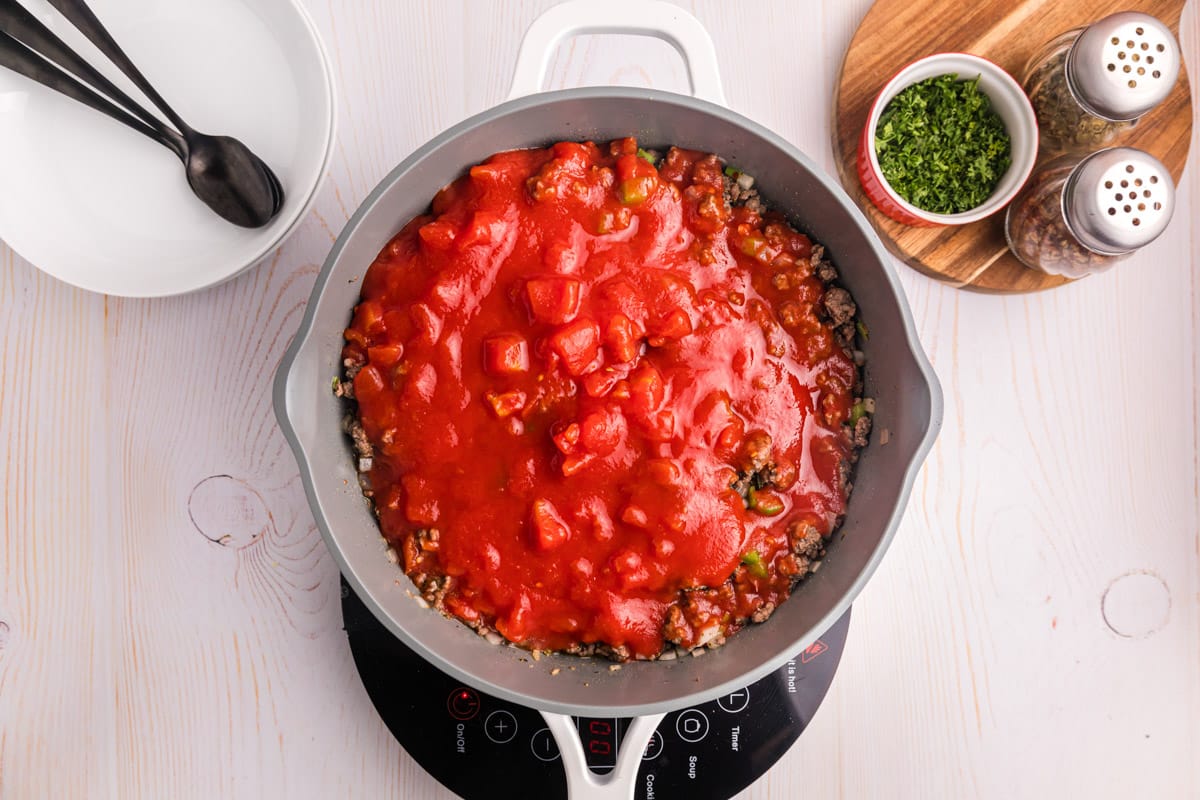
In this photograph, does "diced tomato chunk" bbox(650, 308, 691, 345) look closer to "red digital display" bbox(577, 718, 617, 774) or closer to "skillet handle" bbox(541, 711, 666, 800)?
"skillet handle" bbox(541, 711, 666, 800)

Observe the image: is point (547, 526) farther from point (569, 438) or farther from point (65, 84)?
point (65, 84)

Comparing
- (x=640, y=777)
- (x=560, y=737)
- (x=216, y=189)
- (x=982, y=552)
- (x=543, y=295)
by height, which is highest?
(x=216, y=189)

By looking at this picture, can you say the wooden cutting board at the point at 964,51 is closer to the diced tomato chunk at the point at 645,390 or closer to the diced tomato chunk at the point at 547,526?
the diced tomato chunk at the point at 645,390

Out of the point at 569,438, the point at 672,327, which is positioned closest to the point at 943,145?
the point at 672,327

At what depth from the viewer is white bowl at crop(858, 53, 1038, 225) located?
1.72 m

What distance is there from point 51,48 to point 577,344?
123 cm

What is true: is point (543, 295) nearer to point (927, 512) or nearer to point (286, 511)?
point (286, 511)

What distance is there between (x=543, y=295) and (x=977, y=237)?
1.07 meters

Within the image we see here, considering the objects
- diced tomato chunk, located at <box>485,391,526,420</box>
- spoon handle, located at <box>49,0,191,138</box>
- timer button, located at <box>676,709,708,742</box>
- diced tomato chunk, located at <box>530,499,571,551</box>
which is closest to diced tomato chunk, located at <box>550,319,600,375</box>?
diced tomato chunk, located at <box>485,391,526,420</box>

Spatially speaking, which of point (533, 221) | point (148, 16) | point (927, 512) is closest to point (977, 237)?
point (927, 512)

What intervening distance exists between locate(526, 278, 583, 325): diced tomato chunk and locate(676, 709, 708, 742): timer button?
924 mm

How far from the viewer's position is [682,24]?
58.6 inches

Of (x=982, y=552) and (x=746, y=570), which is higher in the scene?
(x=746, y=570)

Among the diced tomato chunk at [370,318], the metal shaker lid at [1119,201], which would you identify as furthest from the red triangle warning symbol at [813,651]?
the diced tomato chunk at [370,318]
